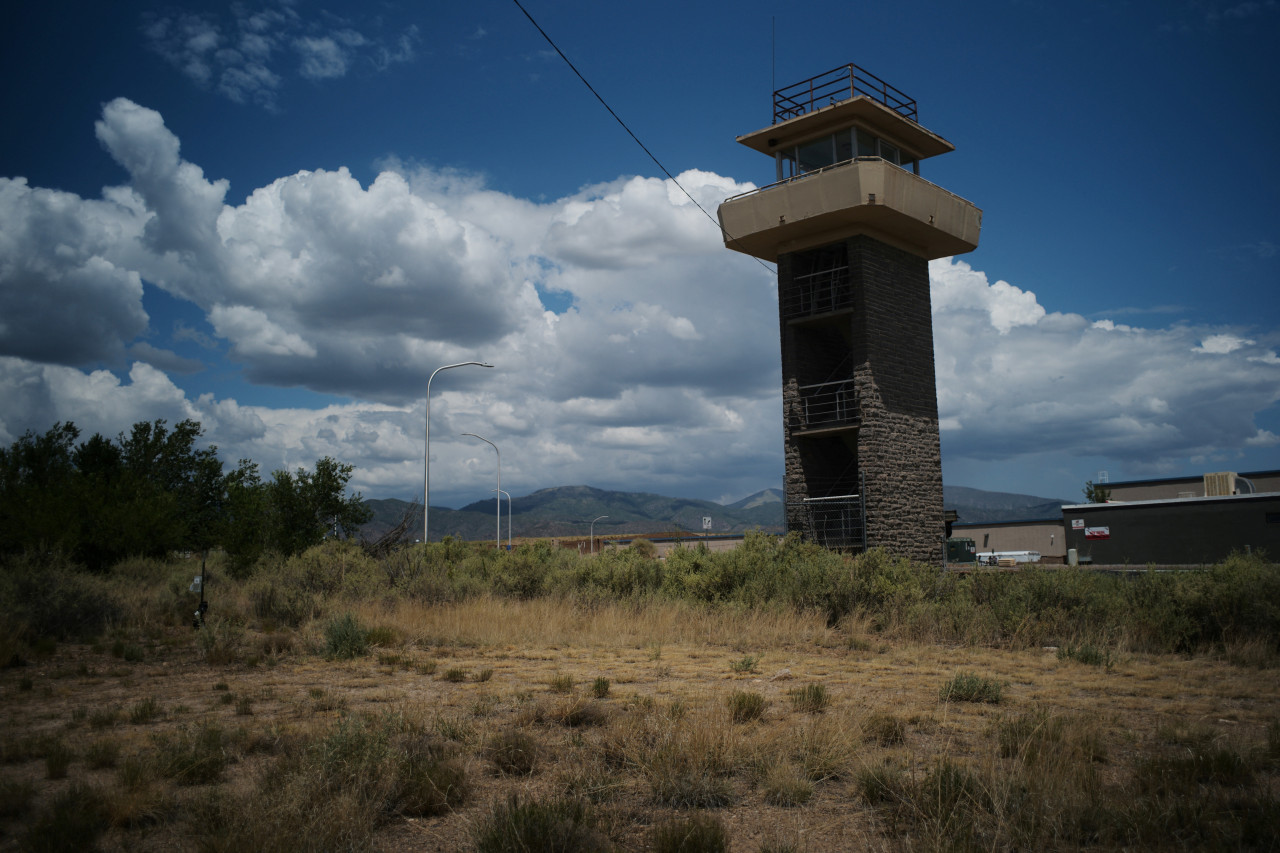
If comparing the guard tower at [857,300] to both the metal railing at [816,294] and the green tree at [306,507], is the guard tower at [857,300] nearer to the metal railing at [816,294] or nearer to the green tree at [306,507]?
the metal railing at [816,294]

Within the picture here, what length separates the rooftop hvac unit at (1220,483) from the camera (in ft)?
138

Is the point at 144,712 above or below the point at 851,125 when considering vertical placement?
below

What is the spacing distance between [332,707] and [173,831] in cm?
346

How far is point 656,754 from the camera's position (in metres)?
5.59

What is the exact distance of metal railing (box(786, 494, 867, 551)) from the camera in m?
26.7

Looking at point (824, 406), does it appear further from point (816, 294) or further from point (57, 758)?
point (57, 758)

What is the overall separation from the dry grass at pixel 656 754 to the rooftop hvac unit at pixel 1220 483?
132ft

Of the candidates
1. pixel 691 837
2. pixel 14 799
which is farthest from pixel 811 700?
pixel 14 799

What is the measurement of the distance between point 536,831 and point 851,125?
93.0ft

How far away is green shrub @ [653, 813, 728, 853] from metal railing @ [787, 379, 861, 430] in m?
23.8

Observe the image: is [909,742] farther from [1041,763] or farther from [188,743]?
[188,743]

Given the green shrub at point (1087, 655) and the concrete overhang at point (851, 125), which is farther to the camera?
the concrete overhang at point (851, 125)

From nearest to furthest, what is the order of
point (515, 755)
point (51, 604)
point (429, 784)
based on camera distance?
point (429, 784), point (515, 755), point (51, 604)

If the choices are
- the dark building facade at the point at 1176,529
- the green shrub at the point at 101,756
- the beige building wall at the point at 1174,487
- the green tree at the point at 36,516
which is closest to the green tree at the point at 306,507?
the green tree at the point at 36,516
